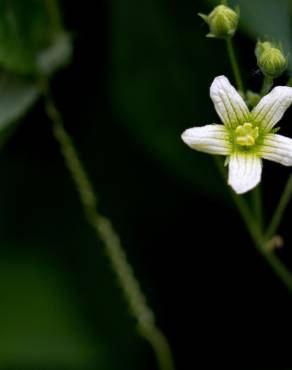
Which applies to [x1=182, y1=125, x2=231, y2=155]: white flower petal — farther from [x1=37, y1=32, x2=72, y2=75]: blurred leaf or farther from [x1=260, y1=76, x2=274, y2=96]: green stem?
[x1=37, y1=32, x2=72, y2=75]: blurred leaf

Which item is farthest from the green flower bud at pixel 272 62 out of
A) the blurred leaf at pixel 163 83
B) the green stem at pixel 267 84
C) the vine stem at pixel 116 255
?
the vine stem at pixel 116 255

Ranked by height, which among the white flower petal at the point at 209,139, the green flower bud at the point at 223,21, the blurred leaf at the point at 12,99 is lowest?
the white flower petal at the point at 209,139

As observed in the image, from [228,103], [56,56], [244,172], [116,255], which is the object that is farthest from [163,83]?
[244,172]

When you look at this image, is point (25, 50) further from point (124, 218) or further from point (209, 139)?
point (209, 139)

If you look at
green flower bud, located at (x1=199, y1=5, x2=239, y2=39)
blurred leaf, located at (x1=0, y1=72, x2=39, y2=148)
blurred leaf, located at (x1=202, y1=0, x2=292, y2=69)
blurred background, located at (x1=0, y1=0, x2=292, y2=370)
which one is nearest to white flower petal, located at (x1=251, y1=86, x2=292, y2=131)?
green flower bud, located at (x1=199, y1=5, x2=239, y2=39)

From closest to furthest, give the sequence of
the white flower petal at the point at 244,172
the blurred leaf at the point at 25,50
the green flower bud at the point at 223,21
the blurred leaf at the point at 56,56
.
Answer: the white flower petal at the point at 244,172 < the green flower bud at the point at 223,21 < the blurred leaf at the point at 25,50 < the blurred leaf at the point at 56,56

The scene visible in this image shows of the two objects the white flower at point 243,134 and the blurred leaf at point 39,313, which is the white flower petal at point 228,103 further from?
the blurred leaf at point 39,313
